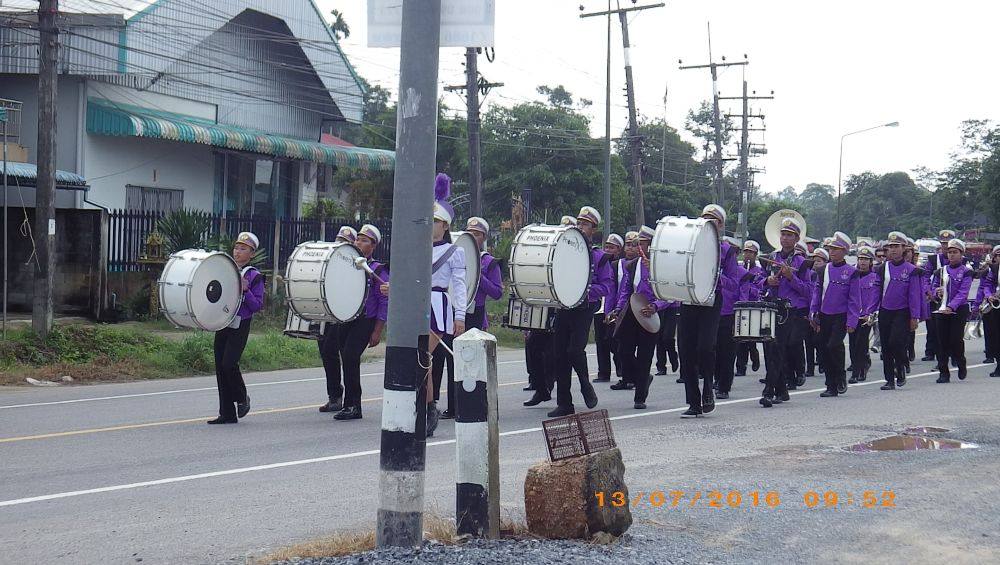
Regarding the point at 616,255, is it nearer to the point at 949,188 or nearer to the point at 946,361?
the point at 946,361

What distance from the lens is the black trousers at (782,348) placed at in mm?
13484

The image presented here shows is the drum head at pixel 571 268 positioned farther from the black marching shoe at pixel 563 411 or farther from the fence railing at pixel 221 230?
the fence railing at pixel 221 230

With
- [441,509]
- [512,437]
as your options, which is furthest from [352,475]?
[512,437]

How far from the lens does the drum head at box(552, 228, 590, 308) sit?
11664 millimetres

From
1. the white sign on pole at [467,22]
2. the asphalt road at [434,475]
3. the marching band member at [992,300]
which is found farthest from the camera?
the marching band member at [992,300]

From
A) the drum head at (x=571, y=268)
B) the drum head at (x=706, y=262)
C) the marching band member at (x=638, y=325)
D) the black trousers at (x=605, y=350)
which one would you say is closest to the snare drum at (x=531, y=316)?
the drum head at (x=571, y=268)

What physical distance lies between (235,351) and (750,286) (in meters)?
6.89

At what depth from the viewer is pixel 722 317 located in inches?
550

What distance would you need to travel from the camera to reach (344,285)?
39.0 ft

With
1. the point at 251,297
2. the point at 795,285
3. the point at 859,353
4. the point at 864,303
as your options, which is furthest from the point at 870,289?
the point at 251,297

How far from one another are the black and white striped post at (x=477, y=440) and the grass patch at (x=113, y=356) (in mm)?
12079

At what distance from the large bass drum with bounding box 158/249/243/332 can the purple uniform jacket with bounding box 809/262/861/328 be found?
7.35m

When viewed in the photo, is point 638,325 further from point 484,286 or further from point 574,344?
point 484,286

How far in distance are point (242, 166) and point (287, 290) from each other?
21863 millimetres
